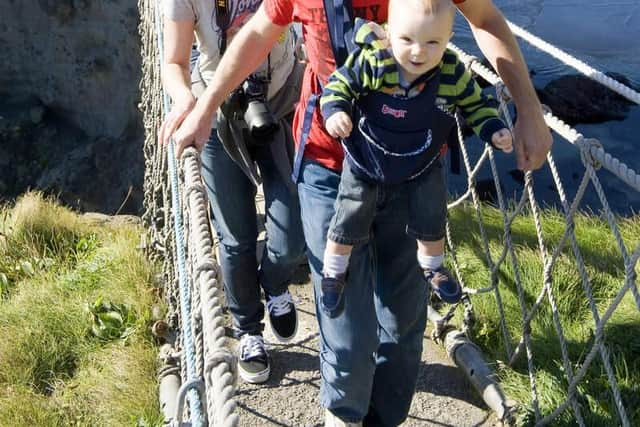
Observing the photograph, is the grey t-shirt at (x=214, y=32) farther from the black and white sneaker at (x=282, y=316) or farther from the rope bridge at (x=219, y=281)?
the black and white sneaker at (x=282, y=316)

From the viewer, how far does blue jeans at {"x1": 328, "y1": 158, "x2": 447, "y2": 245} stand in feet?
6.05

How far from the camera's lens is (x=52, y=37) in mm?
15750

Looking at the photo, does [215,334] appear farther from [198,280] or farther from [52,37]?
[52,37]

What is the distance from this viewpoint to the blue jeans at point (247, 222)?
2.47m

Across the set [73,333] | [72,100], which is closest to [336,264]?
[73,333]

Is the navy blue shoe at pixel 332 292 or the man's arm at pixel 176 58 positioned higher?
the man's arm at pixel 176 58

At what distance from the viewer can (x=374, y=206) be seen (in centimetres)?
188

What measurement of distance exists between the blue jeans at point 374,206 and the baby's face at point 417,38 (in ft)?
0.90

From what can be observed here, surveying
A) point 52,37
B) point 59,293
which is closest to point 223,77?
point 59,293

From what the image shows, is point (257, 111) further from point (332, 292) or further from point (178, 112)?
point (332, 292)

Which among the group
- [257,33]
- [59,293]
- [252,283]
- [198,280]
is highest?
[257,33]

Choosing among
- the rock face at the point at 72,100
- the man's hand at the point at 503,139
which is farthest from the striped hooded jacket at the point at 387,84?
the rock face at the point at 72,100

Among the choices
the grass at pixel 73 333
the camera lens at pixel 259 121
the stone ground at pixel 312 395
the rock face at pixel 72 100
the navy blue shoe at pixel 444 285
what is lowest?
the rock face at pixel 72 100

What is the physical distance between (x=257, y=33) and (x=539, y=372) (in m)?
1.41
